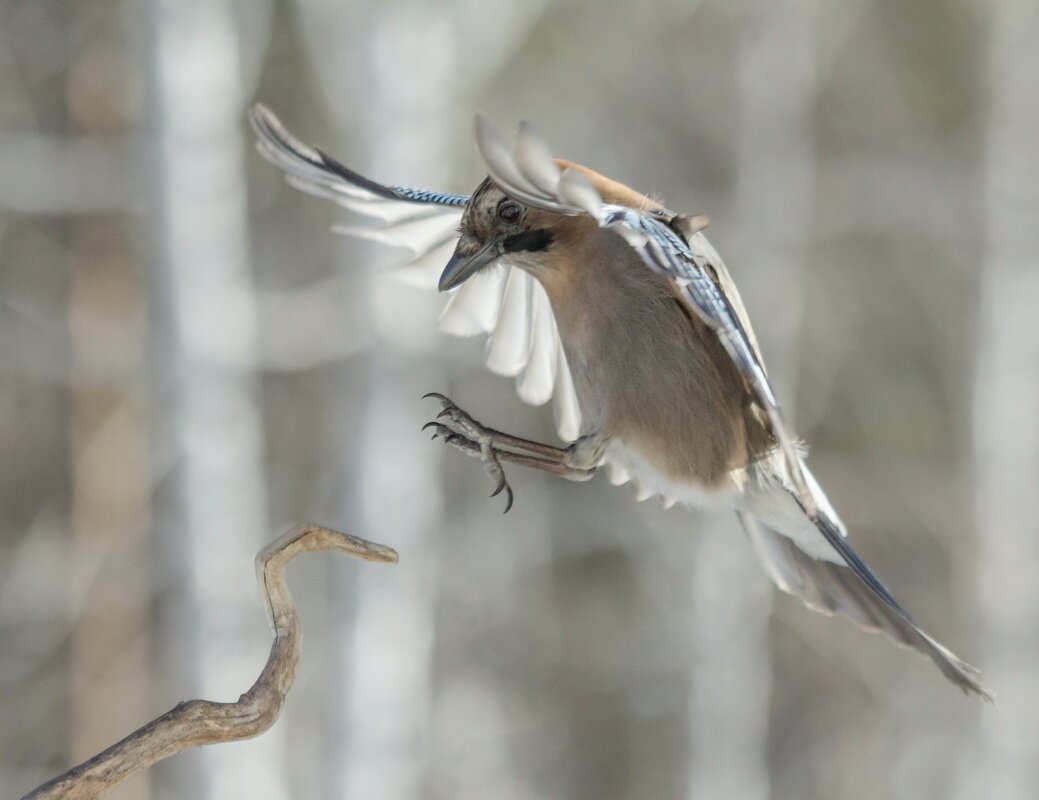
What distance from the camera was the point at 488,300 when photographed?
2934 mm

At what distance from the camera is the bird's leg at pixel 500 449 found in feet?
7.82

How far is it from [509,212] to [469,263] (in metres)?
0.14

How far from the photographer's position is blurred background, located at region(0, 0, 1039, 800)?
5.26m

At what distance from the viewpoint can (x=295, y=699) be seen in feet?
21.1

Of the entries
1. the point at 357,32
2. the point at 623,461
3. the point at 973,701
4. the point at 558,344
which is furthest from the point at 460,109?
the point at 973,701

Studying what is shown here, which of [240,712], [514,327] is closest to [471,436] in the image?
[514,327]

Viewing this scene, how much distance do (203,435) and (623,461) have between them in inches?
126

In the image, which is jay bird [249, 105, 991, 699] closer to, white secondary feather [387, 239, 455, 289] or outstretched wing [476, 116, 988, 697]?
outstretched wing [476, 116, 988, 697]

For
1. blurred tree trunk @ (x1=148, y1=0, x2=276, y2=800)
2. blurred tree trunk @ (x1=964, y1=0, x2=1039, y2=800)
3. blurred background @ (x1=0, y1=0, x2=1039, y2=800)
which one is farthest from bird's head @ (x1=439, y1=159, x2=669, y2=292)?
blurred tree trunk @ (x1=964, y1=0, x2=1039, y2=800)

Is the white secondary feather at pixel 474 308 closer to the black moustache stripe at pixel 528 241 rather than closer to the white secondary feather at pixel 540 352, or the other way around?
the white secondary feather at pixel 540 352

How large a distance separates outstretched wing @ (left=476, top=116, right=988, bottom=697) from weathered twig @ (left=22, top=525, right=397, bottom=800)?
24.6 inches

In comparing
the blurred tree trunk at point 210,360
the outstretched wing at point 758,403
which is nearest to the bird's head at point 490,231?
the outstretched wing at point 758,403

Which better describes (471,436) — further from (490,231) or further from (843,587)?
(843,587)

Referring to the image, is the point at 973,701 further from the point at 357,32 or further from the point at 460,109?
the point at 357,32
